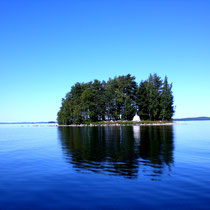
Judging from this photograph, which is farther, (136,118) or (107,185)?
(136,118)

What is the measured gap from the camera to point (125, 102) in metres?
106

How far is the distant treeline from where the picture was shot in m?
108

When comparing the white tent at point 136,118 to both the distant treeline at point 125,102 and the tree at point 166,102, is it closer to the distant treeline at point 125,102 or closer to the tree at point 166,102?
the distant treeline at point 125,102

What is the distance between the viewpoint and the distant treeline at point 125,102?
4240 inches

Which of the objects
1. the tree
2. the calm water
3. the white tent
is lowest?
the calm water

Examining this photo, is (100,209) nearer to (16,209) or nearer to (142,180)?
(16,209)

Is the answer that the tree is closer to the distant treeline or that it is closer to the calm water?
the distant treeline

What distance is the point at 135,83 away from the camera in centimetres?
11438

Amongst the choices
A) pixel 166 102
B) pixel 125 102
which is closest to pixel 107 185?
pixel 125 102

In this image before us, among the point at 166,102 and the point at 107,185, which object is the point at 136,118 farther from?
the point at 107,185

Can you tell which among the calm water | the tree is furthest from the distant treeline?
the calm water

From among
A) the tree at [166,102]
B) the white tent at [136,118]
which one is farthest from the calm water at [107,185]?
the tree at [166,102]

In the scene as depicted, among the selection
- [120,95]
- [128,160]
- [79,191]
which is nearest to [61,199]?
[79,191]

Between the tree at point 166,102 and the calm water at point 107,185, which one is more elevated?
the tree at point 166,102
